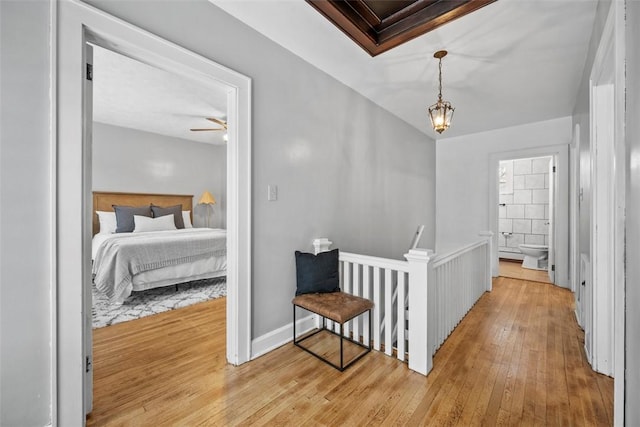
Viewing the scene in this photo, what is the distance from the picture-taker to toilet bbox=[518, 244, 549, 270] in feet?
17.3

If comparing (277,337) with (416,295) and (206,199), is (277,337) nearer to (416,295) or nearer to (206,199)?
(416,295)

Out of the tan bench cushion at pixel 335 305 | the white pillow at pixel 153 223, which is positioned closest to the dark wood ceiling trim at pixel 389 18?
the tan bench cushion at pixel 335 305

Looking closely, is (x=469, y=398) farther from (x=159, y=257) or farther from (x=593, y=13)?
(x=159, y=257)

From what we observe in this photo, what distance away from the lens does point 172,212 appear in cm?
504

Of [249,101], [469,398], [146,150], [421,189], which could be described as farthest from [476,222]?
[146,150]

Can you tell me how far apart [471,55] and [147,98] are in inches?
149

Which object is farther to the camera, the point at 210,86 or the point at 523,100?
the point at 523,100

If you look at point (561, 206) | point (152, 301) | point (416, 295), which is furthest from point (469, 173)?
point (152, 301)

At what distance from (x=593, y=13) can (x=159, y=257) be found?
4.53 metres

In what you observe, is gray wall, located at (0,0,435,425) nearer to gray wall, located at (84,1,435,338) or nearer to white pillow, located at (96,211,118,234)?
gray wall, located at (84,1,435,338)

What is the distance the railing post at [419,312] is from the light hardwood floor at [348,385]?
0.09m

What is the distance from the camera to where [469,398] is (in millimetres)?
1622

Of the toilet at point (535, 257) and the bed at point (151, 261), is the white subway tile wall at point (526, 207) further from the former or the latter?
the bed at point (151, 261)

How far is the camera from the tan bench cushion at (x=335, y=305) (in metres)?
1.89
